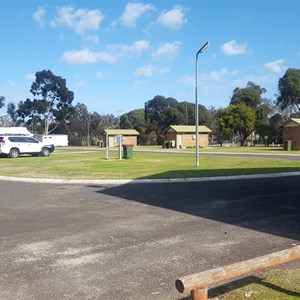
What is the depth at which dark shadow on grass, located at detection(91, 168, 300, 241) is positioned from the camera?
7.48 meters

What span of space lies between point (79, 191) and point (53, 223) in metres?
4.65

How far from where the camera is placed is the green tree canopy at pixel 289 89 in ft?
214

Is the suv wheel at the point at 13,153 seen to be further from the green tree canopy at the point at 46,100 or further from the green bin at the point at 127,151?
the green tree canopy at the point at 46,100

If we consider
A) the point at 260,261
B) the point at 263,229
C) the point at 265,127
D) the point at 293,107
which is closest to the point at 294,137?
the point at 265,127

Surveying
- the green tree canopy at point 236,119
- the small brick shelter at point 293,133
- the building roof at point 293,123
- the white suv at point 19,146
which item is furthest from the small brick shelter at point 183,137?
the white suv at point 19,146

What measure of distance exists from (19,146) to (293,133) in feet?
96.1

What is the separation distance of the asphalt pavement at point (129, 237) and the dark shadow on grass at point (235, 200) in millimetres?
24

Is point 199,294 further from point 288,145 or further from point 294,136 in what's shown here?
point 294,136

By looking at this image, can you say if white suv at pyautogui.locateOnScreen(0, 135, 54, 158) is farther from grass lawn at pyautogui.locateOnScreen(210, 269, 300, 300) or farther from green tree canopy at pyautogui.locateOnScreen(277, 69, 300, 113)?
green tree canopy at pyautogui.locateOnScreen(277, 69, 300, 113)

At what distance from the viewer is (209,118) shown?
81250mm

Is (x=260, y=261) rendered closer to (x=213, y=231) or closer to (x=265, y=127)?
(x=213, y=231)

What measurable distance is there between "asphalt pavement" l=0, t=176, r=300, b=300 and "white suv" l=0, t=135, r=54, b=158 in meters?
19.3

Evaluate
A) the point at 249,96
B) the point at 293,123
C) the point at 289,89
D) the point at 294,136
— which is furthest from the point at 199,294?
the point at 249,96

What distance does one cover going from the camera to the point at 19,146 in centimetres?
3072
